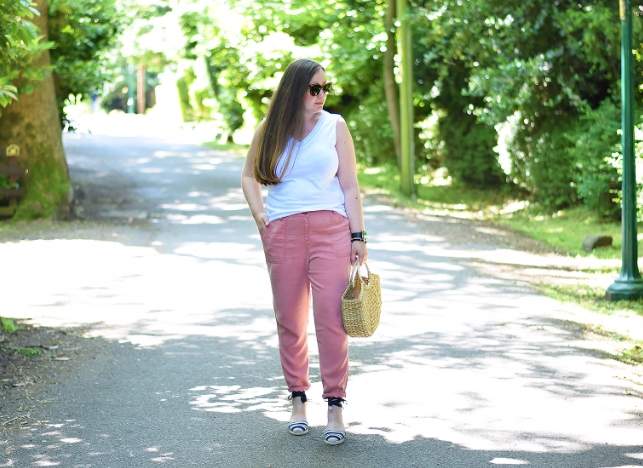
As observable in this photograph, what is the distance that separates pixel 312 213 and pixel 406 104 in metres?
14.7

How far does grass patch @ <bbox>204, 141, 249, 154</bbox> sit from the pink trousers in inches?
976

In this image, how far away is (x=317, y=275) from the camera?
195 inches

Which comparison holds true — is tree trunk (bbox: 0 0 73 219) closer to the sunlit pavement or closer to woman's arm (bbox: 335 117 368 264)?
the sunlit pavement

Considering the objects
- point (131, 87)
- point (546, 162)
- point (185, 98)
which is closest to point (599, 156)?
point (546, 162)

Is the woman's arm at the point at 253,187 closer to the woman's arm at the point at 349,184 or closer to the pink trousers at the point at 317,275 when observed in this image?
the pink trousers at the point at 317,275

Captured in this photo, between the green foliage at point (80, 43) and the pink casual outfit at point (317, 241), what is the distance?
11.7 meters

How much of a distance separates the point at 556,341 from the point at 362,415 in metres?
2.47

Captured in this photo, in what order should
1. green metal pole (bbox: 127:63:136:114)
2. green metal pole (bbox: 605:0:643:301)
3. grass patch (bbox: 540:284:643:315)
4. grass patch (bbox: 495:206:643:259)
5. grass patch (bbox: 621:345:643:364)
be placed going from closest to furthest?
grass patch (bbox: 621:345:643:364) → grass patch (bbox: 540:284:643:315) → green metal pole (bbox: 605:0:643:301) → grass patch (bbox: 495:206:643:259) → green metal pole (bbox: 127:63:136:114)

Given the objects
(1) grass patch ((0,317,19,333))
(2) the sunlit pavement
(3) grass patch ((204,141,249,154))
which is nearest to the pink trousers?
(2) the sunlit pavement

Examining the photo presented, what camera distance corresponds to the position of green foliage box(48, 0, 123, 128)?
15.9 metres

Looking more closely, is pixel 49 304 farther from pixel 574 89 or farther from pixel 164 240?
pixel 574 89

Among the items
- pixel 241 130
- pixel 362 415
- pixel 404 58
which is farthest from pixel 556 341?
pixel 241 130

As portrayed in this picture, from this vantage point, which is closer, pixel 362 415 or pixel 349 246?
pixel 349 246

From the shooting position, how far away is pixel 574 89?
15211mm
